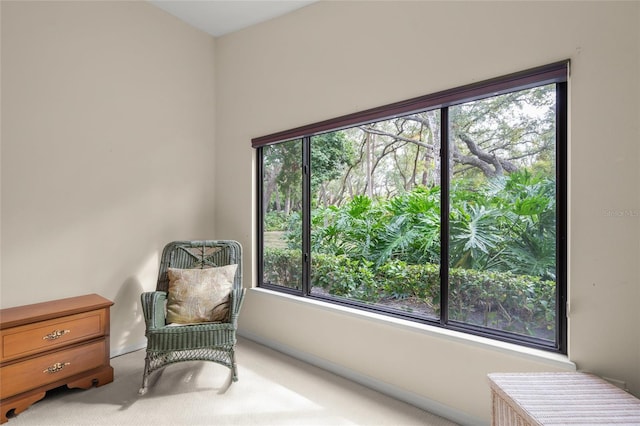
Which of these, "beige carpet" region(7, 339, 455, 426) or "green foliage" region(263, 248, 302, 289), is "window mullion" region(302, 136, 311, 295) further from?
"beige carpet" region(7, 339, 455, 426)

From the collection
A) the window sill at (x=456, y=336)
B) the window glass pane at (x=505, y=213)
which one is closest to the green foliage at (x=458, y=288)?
the window glass pane at (x=505, y=213)

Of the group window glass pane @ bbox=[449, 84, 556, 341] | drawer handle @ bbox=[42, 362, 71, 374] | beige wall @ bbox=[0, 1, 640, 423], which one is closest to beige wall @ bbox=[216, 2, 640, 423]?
beige wall @ bbox=[0, 1, 640, 423]

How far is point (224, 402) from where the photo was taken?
201cm

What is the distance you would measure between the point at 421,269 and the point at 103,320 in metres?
2.30

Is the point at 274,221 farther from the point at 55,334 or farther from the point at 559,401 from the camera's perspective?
the point at 559,401

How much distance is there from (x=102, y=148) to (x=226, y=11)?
1.66 meters

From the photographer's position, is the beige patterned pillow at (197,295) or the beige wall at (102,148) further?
the beige patterned pillow at (197,295)

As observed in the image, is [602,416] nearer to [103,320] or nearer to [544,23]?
[544,23]

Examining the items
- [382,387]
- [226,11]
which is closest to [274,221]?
[382,387]

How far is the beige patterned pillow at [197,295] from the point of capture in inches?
93.7

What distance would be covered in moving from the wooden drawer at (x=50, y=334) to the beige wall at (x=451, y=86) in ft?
4.20

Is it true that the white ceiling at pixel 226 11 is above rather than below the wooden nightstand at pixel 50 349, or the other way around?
above

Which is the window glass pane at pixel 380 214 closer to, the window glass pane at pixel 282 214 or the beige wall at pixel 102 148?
the window glass pane at pixel 282 214

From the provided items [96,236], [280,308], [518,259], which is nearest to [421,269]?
[518,259]
